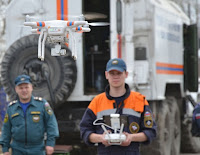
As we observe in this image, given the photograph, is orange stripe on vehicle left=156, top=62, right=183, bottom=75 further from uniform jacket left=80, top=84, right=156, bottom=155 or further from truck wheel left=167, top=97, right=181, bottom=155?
uniform jacket left=80, top=84, right=156, bottom=155

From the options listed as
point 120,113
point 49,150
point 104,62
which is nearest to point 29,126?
point 49,150

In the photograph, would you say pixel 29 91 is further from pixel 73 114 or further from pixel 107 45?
pixel 107 45

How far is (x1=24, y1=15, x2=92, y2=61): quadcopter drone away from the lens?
251cm

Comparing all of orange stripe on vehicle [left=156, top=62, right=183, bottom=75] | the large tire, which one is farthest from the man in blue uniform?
orange stripe on vehicle [left=156, top=62, right=183, bottom=75]

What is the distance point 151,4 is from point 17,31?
187 cm

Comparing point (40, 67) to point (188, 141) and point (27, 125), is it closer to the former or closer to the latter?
point (27, 125)

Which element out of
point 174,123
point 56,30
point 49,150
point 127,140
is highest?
point 56,30

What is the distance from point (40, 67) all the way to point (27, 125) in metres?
1.46

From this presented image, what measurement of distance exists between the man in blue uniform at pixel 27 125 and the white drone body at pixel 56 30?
7.96 ft

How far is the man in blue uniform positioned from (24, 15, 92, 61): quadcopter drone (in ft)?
7.96

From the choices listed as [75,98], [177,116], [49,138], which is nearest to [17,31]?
[75,98]

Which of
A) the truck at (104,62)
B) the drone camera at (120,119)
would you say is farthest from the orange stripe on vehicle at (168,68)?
the drone camera at (120,119)

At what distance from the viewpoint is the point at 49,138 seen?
501 cm

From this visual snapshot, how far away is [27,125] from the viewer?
489 centimetres
